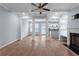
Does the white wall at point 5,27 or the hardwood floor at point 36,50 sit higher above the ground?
the white wall at point 5,27

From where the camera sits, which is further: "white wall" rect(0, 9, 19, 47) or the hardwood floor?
"white wall" rect(0, 9, 19, 47)

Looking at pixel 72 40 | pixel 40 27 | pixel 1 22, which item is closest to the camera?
pixel 1 22

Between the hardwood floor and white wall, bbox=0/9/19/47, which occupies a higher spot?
white wall, bbox=0/9/19/47

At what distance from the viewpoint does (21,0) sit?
3.10 ft

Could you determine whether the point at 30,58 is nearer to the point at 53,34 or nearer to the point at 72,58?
the point at 72,58

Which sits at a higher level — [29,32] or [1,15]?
[1,15]

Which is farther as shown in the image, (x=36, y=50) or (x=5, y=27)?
(x=5, y=27)

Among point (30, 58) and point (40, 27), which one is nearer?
point (30, 58)

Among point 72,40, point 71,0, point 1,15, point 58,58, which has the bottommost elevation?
point 72,40

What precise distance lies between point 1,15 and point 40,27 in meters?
12.5

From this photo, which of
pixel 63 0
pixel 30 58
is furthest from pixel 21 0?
pixel 30 58

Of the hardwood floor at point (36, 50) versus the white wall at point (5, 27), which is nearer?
the hardwood floor at point (36, 50)

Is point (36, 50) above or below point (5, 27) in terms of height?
below

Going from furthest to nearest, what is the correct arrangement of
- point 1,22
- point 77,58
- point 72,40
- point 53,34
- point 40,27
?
point 40,27 → point 53,34 → point 72,40 → point 1,22 → point 77,58
